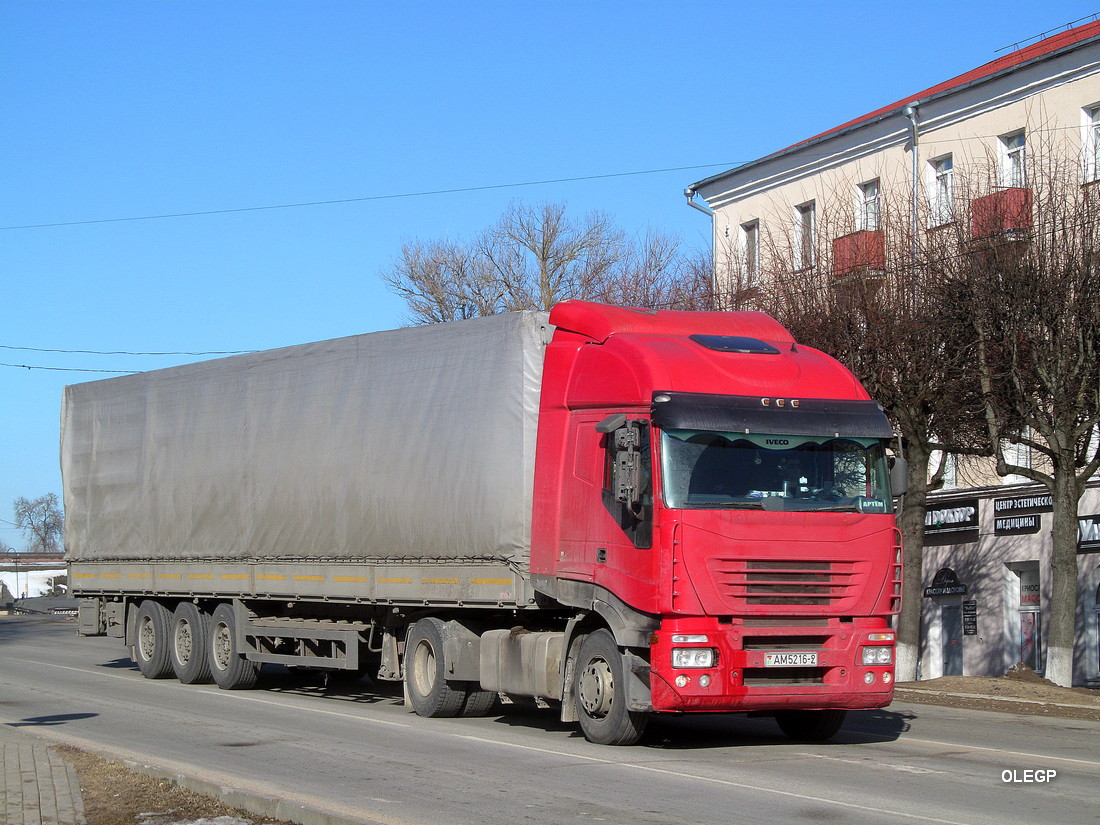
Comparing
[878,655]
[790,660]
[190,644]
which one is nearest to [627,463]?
[790,660]

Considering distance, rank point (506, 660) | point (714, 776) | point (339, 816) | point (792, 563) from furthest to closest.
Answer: point (506, 660), point (792, 563), point (714, 776), point (339, 816)

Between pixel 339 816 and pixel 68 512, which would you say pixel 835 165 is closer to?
pixel 68 512

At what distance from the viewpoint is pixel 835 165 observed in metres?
31.8

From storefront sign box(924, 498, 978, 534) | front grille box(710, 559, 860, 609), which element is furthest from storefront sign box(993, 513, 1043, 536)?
front grille box(710, 559, 860, 609)

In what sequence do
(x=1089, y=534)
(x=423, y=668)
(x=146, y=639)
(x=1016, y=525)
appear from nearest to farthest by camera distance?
1. (x=423, y=668)
2. (x=146, y=639)
3. (x=1089, y=534)
4. (x=1016, y=525)

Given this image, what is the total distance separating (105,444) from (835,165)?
19.0 m

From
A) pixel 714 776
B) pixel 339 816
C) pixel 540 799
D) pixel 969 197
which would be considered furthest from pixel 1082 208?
pixel 339 816

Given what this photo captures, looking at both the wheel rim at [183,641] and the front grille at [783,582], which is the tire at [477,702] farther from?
the wheel rim at [183,641]

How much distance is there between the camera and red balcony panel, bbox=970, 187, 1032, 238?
771 inches

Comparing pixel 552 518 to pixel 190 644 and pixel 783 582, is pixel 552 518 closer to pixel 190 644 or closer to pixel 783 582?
pixel 783 582

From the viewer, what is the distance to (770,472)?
11.2 meters

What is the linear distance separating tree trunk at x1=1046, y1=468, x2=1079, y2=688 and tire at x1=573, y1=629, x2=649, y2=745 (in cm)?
1025

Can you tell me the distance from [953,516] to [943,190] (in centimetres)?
732

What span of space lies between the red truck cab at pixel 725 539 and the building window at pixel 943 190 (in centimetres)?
1063
